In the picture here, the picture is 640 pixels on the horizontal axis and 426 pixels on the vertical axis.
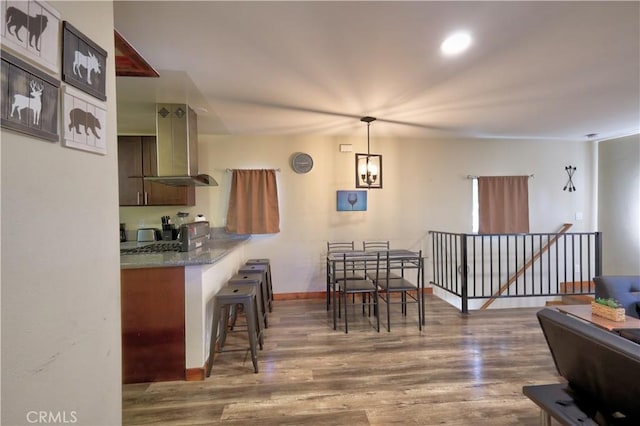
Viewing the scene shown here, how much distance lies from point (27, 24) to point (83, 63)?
199mm

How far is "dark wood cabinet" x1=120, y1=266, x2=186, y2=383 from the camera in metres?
2.07

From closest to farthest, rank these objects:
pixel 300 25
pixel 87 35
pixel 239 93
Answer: pixel 87 35
pixel 300 25
pixel 239 93

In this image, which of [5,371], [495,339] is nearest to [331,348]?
[495,339]

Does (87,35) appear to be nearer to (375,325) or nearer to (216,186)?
(216,186)

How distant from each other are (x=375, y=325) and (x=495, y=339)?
48.4 inches

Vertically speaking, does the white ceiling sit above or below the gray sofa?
above

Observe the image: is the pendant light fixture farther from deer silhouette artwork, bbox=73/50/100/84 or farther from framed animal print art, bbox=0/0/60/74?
framed animal print art, bbox=0/0/60/74

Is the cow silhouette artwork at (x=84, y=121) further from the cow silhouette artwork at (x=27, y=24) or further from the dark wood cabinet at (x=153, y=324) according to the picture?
the dark wood cabinet at (x=153, y=324)

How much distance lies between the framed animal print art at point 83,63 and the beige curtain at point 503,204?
4785mm

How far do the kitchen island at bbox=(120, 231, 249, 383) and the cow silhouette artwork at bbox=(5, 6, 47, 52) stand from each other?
4.98 ft

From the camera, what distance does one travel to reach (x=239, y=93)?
2.52 metres

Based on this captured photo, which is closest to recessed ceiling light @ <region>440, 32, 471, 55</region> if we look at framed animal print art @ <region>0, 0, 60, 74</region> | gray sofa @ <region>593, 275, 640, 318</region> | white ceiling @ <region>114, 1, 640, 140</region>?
white ceiling @ <region>114, 1, 640, 140</region>
